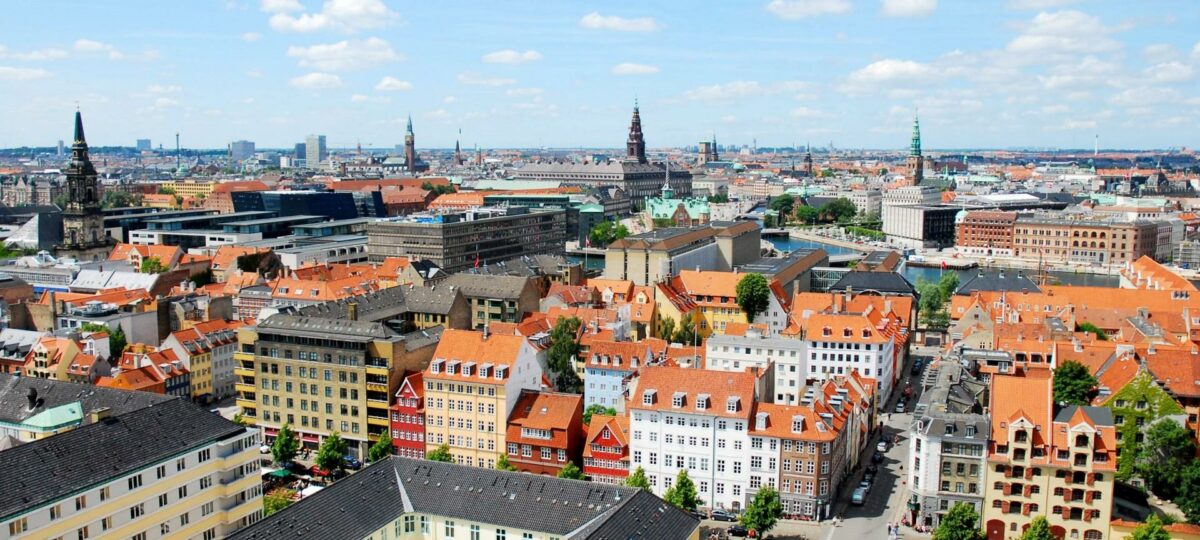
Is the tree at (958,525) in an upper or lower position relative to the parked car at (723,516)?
upper

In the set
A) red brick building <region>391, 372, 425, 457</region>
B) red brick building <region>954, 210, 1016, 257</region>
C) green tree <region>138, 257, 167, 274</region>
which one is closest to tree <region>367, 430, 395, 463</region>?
red brick building <region>391, 372, 425, 457</region>

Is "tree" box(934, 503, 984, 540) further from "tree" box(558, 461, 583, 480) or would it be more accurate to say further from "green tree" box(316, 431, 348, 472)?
"green tree" box(316, 431, 348, 472)

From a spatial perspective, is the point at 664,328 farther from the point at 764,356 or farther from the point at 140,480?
the point at 140,480

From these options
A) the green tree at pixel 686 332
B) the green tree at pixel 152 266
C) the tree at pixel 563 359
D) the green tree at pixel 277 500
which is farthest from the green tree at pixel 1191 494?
the green tree at pixel 152 266

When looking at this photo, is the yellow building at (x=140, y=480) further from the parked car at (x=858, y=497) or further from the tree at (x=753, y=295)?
the tree at (x=753, y=295)

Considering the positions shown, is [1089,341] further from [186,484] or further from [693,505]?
[186,484]

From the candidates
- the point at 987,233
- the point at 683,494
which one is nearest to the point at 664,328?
the point at 683,494
